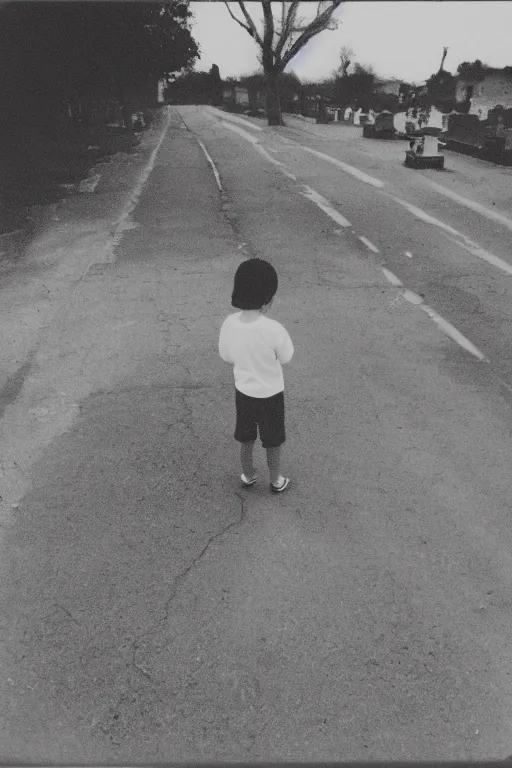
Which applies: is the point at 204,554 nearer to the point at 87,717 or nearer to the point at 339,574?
the point at 339,574

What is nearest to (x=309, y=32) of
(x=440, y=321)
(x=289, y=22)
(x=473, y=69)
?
(x=289, y=22)

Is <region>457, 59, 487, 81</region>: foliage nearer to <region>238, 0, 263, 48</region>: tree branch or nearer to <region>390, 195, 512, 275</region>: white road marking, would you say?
<region>238, 0, 263, 48</region>: tree branch

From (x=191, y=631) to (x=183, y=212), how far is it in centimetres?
1044

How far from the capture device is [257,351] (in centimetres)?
372

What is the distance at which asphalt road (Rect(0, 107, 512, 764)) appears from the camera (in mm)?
2709

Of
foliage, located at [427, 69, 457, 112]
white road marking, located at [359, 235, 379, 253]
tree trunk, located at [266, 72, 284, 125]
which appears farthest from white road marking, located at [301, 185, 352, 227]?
foliage, located at [427, 69, 457, 112]

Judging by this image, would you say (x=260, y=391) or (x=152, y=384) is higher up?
(x=260, y=391)

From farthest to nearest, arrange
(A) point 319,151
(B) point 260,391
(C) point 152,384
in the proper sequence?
(A) point 319,151 < (C) point 152,384 < (B) point 260,391

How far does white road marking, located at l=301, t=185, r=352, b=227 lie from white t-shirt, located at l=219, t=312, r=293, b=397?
8.30 meters

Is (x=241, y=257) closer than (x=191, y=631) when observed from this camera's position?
No

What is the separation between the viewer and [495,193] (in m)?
14.8

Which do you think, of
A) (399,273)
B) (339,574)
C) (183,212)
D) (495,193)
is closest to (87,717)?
(339,574)

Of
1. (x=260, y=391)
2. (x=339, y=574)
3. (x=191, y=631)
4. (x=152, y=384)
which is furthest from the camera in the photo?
(x=152, y=384)

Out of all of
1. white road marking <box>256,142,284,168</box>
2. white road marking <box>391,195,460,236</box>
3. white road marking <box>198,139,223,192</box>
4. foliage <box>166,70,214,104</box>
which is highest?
foliage <box>166,70,214,104</box>
